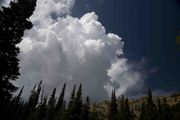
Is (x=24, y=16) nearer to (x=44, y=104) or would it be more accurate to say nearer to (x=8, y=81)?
(x=8, y=81)

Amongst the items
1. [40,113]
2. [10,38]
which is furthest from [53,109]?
[10,38]

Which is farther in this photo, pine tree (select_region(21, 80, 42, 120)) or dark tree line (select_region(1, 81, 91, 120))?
pine tree (select_region(21, 80, 42, 120))

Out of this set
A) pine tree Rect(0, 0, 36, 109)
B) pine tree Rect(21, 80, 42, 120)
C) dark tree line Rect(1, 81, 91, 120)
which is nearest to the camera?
pine tree Rect(0, 0, 36, 109)

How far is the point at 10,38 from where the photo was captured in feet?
60.1

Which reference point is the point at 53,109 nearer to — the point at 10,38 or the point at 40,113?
the point at 40,113

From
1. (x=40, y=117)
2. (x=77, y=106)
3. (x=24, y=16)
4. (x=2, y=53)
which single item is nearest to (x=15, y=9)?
(x=24, y=16)

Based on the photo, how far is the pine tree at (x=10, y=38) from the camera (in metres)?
17.7

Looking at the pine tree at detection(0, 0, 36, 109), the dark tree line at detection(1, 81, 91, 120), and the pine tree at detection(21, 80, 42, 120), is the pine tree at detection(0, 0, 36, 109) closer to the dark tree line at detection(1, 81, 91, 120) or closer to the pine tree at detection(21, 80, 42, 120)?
the dark tree line at detection(1, 81, 91, 120)

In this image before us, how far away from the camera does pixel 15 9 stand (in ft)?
63.9

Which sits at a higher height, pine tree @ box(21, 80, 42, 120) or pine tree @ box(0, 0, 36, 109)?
pine tree @ box(21, 80, 42, 120)

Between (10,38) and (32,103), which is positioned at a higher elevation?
(32,103)

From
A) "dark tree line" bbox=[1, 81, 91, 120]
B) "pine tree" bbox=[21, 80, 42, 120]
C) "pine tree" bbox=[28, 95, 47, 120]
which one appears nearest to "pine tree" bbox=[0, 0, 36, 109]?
"dark tree line" bbox=[1, 81, 91, 120]

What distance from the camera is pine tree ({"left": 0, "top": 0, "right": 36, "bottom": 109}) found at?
17734 mm

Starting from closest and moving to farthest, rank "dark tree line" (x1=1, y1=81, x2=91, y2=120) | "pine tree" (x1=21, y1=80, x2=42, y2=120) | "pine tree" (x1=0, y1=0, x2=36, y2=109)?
"pine tree" (x1=0, y1=0, x2=36, y2=109) < "dark tree line" (x1=1, y1=81, x2=91, y2=120) < "pine tree" (x1=21, y1=80, x2=42, y2=120)
